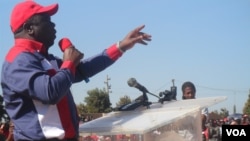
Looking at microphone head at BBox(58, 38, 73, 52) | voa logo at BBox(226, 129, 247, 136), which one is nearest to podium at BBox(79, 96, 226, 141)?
voa logo at BBox(226, 129, 247, 136)

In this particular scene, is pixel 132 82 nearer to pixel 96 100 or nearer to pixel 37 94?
pixel 37 94

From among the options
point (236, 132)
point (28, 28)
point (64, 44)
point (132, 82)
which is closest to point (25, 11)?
point (28, 28)

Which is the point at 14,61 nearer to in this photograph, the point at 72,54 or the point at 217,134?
the point at 72,54

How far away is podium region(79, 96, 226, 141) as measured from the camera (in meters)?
2.42

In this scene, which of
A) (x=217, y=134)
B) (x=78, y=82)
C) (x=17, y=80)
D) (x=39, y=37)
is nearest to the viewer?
(x=17, y=80)

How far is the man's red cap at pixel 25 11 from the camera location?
2488mm

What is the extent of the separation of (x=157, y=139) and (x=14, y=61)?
93 centimetres

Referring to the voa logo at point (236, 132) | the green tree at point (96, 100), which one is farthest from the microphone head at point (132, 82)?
the green tree at point (96, 100)

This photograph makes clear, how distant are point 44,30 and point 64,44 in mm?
145

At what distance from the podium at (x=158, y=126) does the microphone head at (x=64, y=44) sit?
0.57 m

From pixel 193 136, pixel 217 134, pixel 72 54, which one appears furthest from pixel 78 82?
pixel 217 134

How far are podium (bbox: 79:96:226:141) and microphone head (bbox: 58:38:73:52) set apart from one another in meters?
0.57

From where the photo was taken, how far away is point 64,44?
2.48m

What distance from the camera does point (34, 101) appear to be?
7.62 feet
